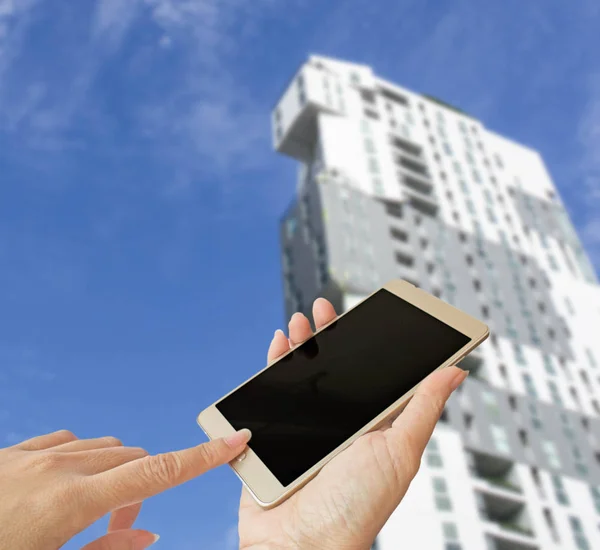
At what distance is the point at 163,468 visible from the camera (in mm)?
2410

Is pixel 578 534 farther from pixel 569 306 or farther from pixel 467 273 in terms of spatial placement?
pixel 569 306

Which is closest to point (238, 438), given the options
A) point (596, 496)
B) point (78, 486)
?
point (78, 486)

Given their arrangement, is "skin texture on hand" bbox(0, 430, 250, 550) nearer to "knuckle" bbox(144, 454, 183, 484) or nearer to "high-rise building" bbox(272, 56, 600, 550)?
"knuckle" bbox(144, 454, 183, 484)

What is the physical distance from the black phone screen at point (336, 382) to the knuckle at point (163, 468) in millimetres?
825

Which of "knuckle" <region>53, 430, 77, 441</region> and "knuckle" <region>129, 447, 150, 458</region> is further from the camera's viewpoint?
"knuckle" <region>53, 430, 77, 441</region>

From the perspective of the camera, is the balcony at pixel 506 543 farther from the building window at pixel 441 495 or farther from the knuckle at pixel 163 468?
the knuckle at pixel 163 468

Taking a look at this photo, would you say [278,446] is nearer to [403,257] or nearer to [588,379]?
[403,257]

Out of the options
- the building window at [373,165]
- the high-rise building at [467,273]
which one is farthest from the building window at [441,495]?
the building window at [373,165]

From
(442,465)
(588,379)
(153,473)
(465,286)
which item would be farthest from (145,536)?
(588,379)

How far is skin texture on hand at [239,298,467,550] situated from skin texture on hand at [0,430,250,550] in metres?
0.43

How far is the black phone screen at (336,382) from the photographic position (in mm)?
3293

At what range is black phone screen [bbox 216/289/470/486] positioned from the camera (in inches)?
130

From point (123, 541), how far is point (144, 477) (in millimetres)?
607

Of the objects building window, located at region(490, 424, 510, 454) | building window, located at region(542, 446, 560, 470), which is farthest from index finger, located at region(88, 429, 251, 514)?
building window, located at region(542, 446, 560, 470)
